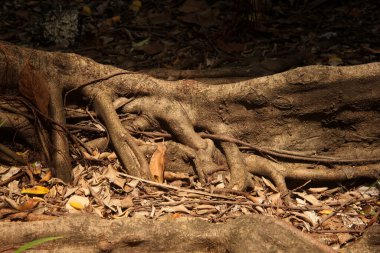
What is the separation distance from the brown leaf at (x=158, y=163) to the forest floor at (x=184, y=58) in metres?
0.01

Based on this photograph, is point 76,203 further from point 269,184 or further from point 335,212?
point 335,212

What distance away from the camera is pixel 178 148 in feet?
11.2

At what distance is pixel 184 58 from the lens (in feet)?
16.2

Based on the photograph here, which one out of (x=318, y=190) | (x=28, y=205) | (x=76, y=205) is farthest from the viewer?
(x=318, y=190)

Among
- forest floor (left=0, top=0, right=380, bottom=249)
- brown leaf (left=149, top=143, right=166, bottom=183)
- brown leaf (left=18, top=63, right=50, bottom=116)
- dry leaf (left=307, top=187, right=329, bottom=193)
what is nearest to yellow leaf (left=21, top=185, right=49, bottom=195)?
forest floor (left=0, top=0, right=380, bottom=249)

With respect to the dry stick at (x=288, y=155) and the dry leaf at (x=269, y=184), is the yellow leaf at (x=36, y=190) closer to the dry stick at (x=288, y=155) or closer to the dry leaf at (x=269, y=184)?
the dry stick at (x=288, y=155)

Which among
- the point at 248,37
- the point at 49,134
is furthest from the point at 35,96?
the point at 248,37

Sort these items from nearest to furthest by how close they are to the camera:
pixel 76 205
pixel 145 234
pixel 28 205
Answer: pixel 145 234 < pixel 28 205 < pixel 76 205

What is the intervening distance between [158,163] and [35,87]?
1.05m

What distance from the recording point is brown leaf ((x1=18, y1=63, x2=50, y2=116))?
10.9ft

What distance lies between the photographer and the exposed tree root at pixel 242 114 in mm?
3352

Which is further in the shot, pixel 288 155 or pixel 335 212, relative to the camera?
pixel 288 155

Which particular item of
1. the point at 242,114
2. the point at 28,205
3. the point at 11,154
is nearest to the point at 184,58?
the point at 242,114

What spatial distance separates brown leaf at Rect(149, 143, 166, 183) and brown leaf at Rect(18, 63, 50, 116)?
2.77 ft
